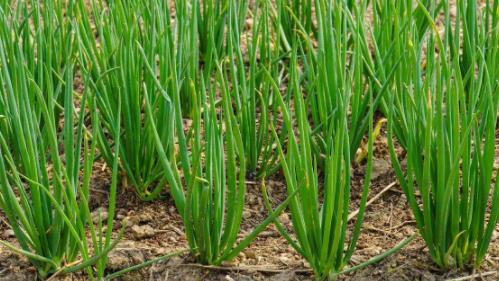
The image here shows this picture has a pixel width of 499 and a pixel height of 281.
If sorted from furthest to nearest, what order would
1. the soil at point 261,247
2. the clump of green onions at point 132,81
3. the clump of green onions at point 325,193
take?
the clump of green onions at point 132,81
the soil at point 261,247
the clump of green onions at point 325,193

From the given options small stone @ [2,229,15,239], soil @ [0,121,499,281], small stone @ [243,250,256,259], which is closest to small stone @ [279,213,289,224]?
soil @ [0,121,499,281]

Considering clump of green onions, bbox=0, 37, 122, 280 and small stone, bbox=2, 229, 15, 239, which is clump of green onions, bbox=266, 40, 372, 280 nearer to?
clump of green onions, bbox=0, 37, 122, 280

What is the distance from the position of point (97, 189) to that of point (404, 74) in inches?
30.5

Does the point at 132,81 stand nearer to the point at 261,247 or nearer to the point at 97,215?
the point at 97,215

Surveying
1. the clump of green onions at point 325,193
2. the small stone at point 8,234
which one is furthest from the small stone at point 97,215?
the clump of green onions at point 325,193

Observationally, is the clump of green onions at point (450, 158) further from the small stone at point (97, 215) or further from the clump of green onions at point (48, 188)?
the small stone at point (97, 215)

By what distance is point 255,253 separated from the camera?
6.13ft

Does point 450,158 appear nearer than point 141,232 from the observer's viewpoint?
Yes

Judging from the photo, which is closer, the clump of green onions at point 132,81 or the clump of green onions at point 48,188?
the clump of green onions at point 48,188

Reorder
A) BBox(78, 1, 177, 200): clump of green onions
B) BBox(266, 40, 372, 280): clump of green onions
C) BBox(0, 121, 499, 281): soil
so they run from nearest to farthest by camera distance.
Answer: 1. BBox(266, 40, 372, 280): clump of green onions
2. BBox(0, 121, 499, 281): soil
3. BBox(78, 1, 177, 200): clump of green onions

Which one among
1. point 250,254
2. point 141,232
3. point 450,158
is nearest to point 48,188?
point 141,232

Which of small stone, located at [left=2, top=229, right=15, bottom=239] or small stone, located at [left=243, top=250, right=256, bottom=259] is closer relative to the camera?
small stone, located at [left=243, top=250, right=256, bottom=259]

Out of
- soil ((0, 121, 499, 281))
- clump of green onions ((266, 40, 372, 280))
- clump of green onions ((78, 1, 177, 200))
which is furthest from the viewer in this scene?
clump of green onions ((78, 1, 177, 200))

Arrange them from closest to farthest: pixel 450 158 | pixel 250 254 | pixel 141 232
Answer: pixel 450 158, pixel 250 254, pixel 141 232
